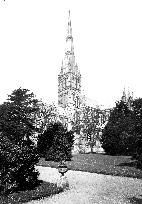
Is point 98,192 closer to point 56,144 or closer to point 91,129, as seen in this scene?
point 56,144

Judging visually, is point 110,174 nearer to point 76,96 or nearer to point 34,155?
point 34,155

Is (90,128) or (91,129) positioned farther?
(90,128)

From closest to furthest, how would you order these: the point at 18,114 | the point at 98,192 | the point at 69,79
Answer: the point at 98,192
the point at 18,114
the point at 69,79

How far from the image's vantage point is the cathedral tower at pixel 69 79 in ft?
325

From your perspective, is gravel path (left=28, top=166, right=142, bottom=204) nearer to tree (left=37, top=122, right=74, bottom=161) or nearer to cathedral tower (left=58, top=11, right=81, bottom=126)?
tree (left=37, top=122, right=74, bottom=161)

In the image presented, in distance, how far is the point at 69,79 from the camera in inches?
4038

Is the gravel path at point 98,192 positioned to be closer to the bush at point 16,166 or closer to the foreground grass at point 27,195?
the foreground grass at point 27,195

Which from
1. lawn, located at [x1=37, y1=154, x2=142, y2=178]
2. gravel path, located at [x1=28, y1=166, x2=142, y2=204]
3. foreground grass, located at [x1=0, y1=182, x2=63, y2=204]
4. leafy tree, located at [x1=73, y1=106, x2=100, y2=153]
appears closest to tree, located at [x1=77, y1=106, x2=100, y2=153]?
leafy tree, located at [x1=73, y1=106, x2=100, y2=153]

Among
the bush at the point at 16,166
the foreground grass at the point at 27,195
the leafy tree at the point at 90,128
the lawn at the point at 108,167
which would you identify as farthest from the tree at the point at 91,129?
the foreground grass at the point at 27,195

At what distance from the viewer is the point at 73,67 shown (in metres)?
103

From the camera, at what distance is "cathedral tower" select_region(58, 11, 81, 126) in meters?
99.1

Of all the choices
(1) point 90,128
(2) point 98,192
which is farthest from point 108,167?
(1) point 90,128

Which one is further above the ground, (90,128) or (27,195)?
(90,128)

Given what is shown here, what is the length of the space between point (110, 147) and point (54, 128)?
8114mm
